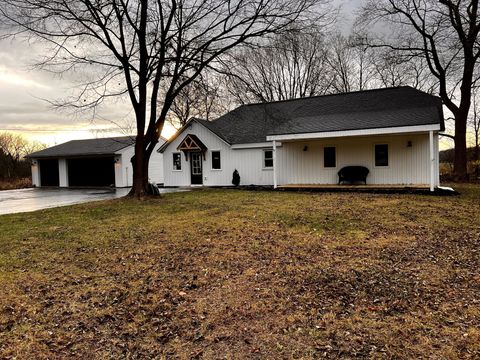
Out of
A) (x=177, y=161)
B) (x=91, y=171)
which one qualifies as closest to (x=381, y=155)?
(x=177, y=161)

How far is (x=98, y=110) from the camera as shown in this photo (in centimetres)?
1459

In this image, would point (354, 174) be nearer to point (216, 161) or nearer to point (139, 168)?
point (216, 161)

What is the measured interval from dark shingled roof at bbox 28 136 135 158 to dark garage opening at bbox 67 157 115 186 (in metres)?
0.81

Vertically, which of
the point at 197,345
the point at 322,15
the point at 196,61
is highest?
the point at 322,15

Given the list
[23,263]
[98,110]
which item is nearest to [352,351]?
[23,263]

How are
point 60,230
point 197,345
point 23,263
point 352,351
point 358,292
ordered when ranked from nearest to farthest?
point 352,351
point 197,345
point 358,292
point 23,263
point 60,230

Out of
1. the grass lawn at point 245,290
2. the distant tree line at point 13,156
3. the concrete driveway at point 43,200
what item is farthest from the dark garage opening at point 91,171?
the grass lawn at point 245,290

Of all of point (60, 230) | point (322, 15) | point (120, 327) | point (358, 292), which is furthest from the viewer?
point (322, 15)

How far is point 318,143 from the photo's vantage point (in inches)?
704

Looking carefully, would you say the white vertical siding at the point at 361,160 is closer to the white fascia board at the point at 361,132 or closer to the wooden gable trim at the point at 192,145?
the white fascia board at the point at 361,132

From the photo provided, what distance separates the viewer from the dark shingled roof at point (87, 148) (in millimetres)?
26375

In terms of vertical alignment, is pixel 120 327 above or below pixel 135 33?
below

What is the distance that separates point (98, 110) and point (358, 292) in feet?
43.3

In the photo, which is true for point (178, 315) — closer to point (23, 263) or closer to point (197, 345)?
point (197, 345)
